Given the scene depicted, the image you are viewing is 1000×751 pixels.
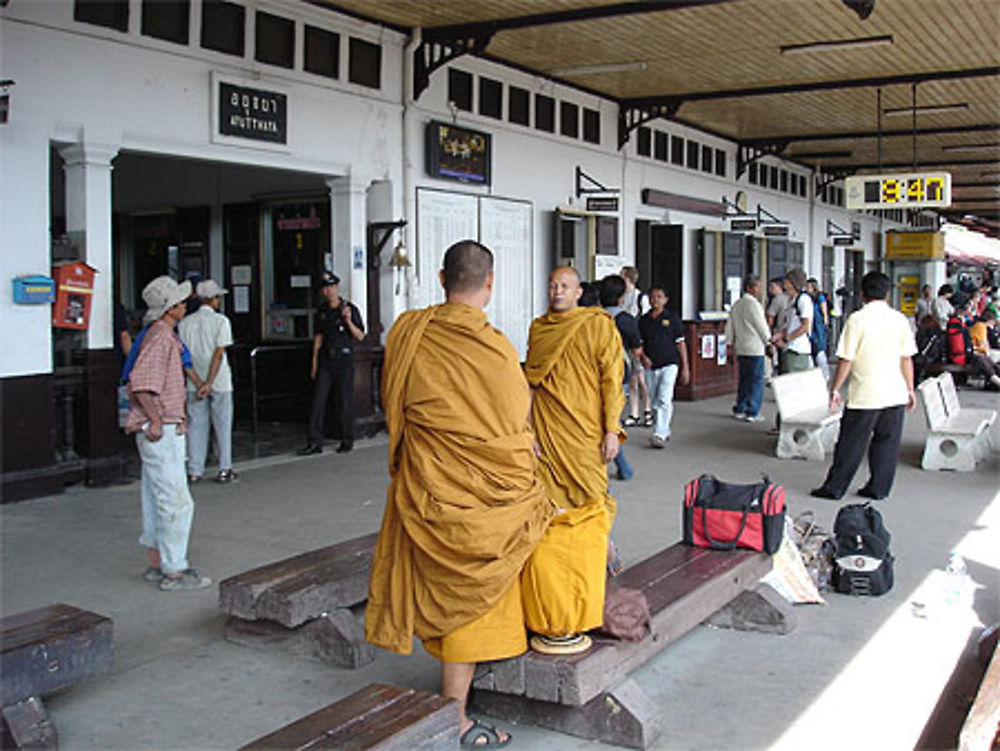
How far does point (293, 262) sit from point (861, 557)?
→ 25.3 feet

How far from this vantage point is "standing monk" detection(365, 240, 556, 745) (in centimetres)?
329

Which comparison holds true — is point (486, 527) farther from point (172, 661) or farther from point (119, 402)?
point (119, 402)

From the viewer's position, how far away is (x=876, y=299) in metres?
7.34

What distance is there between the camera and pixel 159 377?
16.7 ft

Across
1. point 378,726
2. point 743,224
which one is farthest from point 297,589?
point 743,224

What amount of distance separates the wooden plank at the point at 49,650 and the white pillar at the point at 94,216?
Result: 4238 millimetres

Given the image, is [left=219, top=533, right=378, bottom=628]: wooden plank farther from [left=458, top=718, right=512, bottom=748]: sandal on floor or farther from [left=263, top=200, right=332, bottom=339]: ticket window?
[left=263, top=200, right=332, bottom=339]: ticket window

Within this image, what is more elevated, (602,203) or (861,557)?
(602,203)

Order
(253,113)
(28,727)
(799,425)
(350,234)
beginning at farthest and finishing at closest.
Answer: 1. (350,234)
2. (799,425)
3. (253,113)
4. (28,727)

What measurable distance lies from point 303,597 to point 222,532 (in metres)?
2.46

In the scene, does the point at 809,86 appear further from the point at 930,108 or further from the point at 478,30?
the point at 478,30

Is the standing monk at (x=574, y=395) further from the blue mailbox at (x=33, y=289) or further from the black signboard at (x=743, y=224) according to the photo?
the black signboard at (x=743, y=224)

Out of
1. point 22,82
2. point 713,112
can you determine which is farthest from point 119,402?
point 713,112

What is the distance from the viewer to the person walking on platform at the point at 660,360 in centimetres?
976
